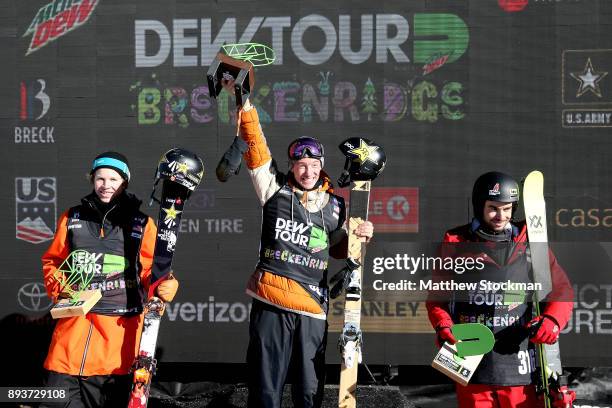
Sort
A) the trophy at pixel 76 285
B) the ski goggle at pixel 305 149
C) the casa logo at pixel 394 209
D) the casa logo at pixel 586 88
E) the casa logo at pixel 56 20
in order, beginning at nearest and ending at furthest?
1. the trophy at pixel 76 285
2. the ski goggle at pixel 305 149
3. the casa logo at pixel 586 88
4. the casa logo at pixel 394 209
5. the casa logo at pixel 56 20

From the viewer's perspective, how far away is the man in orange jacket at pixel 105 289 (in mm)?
4223

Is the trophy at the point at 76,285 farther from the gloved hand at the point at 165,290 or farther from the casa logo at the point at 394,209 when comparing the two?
the casa logo at the point at 394,209

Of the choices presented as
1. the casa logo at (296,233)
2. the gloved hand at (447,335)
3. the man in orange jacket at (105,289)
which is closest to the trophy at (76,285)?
the man in orange jacket at (105,289)

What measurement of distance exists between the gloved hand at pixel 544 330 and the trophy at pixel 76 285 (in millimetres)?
2013

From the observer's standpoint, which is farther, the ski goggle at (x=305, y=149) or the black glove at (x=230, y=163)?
the ski goggle at (x=305, y=149)

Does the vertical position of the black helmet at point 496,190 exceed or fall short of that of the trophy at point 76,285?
it exceeds it

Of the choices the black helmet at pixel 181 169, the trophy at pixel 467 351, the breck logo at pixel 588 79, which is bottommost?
the trophy at pixel 467 351

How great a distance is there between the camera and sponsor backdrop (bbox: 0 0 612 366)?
5.14 metres

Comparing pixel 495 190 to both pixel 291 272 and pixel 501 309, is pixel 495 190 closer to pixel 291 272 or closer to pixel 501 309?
pixel 501 309

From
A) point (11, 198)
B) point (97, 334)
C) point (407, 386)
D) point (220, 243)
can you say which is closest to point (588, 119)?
point (407, 386)

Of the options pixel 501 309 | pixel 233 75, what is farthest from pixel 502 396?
pixel 233 75

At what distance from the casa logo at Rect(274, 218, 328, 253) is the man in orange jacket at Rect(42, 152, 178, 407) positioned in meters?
0.57

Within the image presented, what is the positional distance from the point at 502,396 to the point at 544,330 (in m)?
0.36

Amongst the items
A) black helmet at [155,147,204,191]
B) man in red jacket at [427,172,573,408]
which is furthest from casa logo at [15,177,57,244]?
man in red jacket at [427,172,573,408]
